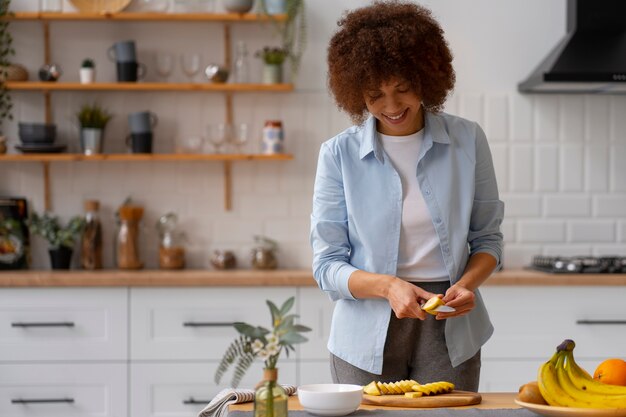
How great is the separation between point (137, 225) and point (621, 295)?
213 cm

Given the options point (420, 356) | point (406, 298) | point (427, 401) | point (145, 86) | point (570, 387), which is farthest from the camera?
point (145, 86)

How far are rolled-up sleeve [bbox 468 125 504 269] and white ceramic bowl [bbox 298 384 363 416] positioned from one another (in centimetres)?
71

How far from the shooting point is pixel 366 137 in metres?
2.40

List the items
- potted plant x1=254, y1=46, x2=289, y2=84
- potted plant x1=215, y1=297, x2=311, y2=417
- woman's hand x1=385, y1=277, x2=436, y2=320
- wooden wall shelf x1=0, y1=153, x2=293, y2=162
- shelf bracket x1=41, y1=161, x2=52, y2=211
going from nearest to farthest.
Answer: potted plant x1=215, y1=297, x2=311, y2=417 → woman's hand x1=385, y1=277, x2=436, y2=320 → wooden wall shelf x1=0, y1=153, x2=293, y2=162 → potted plant x1=254, y1=46, x2=289, y2=84 → shelf bracket x1=41, y1=161, x2=52, y2=211

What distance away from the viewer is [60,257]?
4391mm

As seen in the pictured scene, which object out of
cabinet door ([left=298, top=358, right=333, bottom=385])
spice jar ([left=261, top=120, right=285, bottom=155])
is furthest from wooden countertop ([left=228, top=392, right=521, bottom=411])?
spice jar ([left=261, top=120, right=285, bottom=155])

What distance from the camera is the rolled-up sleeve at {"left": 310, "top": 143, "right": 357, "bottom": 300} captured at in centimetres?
239

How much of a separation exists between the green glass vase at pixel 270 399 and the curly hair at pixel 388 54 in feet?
2.85

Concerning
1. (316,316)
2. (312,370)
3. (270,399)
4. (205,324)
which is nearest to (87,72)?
(205,324)

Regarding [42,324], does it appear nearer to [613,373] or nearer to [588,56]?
[588,56]

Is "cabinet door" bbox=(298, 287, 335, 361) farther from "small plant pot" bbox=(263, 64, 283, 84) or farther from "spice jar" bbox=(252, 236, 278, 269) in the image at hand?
"small plant pot" bbox=(263, 64, 283, 84)

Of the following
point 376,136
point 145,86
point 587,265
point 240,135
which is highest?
point 145,86

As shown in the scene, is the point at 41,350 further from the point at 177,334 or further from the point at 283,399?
the point at 283,399

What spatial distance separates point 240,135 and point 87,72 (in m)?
0.74
